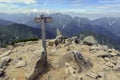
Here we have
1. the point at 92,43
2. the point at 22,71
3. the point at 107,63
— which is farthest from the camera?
the point at 92,43

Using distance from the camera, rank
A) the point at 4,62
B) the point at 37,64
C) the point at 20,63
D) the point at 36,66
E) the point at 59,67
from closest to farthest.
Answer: the point at 36,66, the point at 37,64, the point at 59,67, the point at 20,63, the point at 4,62

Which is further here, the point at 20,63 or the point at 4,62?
the point at 4,62

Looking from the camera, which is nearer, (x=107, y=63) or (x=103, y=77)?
(x=103, y=77)

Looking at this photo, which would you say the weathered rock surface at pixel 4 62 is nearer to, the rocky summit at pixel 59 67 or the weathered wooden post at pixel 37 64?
the rocky summit at pixel 59 67

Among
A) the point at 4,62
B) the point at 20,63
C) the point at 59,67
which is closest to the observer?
the point at 59,67

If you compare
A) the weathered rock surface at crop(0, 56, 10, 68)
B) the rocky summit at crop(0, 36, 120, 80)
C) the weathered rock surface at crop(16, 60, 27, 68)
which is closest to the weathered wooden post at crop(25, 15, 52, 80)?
the rocky summit at crop(0, 36, 120, 80)

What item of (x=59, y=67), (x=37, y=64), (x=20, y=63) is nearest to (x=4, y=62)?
(x=20, y=63)

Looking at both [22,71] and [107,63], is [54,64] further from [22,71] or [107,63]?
[107,63]

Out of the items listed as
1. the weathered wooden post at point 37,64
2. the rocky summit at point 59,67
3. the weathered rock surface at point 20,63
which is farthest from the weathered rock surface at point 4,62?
the weathered wooden post at point 37,64

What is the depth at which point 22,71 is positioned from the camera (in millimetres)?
27906

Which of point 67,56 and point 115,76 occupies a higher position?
point 67,56

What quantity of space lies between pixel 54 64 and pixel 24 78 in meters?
4.05

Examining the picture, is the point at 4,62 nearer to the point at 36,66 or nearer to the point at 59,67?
the point at 36,66

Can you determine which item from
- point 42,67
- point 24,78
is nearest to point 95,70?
point 42,67
